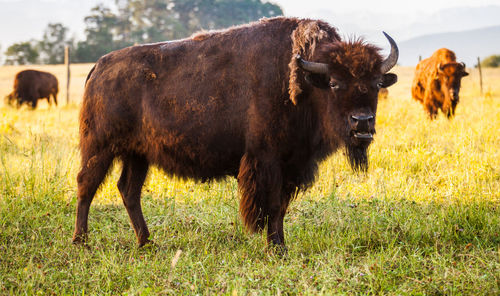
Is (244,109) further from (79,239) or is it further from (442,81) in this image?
(442,81)

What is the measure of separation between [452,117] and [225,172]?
827cm

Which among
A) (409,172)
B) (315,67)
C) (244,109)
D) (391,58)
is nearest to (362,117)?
(315,67)

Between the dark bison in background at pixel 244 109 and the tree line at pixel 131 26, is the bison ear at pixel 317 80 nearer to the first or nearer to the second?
the dark bison in background at pixel 244 109

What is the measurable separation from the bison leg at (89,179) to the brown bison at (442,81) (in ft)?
29.9

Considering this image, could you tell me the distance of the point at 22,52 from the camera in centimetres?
5541

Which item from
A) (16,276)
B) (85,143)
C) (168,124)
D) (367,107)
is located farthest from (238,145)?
(16,276)

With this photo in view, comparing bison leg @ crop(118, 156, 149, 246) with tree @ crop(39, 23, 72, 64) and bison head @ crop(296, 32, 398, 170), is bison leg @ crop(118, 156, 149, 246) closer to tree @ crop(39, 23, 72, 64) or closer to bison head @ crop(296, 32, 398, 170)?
bison head @ crop(296, 32, 398, 170)

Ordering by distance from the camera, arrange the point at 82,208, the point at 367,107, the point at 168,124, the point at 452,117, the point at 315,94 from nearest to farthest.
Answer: the point at 367,107 → the point at 315,94 → the point at 168,124 → the point at 82,208 → the point at 452,117

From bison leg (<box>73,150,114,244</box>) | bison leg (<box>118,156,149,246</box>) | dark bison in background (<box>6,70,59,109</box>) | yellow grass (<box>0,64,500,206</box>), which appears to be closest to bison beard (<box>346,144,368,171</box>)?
yellow grass (<box>0,64,500,206</box>)

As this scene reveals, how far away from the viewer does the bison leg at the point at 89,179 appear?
4.88m

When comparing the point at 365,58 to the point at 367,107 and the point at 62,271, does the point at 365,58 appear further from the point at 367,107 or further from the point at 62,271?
the point at 62,271

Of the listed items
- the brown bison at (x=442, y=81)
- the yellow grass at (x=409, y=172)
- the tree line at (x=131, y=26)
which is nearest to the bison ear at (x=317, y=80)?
the yellow grass at (x=409, y=172)

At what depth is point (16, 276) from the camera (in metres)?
3.91

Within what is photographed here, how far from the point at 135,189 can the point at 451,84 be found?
923 centimetres
